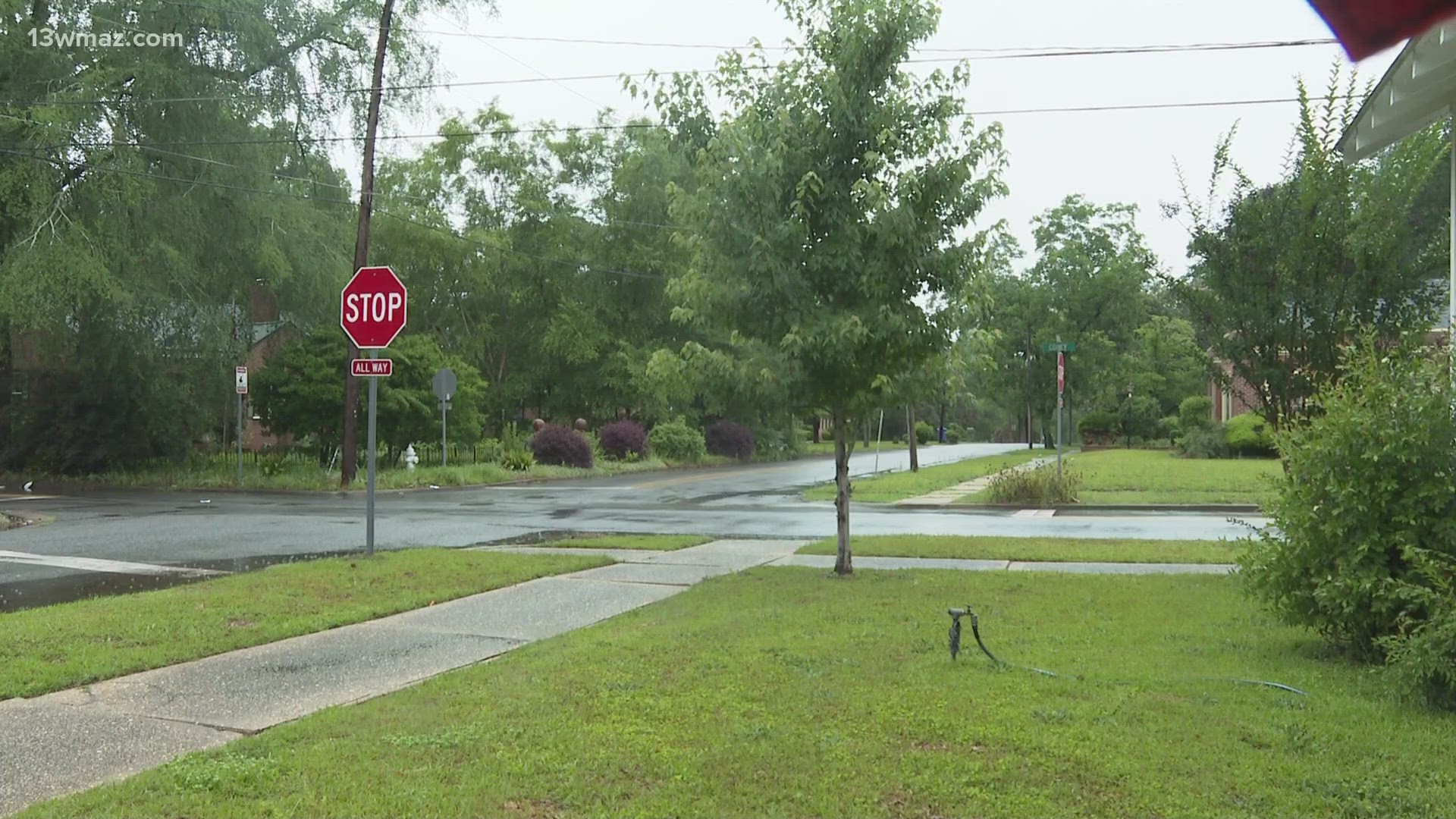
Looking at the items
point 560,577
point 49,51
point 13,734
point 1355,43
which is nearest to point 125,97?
point 49,51

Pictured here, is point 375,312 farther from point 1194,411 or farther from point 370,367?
point 1194,411

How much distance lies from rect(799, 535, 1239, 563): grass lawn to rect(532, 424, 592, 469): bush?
887 inches

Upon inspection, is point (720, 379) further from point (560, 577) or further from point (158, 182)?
point (158, 182)

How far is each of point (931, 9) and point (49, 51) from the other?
21621mm

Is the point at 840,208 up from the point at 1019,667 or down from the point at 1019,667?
up

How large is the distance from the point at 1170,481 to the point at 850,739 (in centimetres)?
2266

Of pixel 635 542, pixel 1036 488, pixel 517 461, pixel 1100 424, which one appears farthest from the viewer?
pixel 1100 424

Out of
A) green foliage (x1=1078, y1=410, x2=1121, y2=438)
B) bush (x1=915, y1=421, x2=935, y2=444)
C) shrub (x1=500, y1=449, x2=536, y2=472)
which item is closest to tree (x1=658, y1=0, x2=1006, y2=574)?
shrub (x1=500, y1=449, x2=536, y2=472)

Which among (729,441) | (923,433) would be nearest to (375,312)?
(729,441)

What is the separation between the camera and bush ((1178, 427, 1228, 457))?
3891 cm

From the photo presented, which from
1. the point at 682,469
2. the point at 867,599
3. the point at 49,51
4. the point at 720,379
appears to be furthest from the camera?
the point at 682,469

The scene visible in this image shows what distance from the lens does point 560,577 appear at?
1100 cm

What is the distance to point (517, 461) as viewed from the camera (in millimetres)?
33344

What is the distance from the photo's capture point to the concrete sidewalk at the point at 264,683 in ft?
16.1
